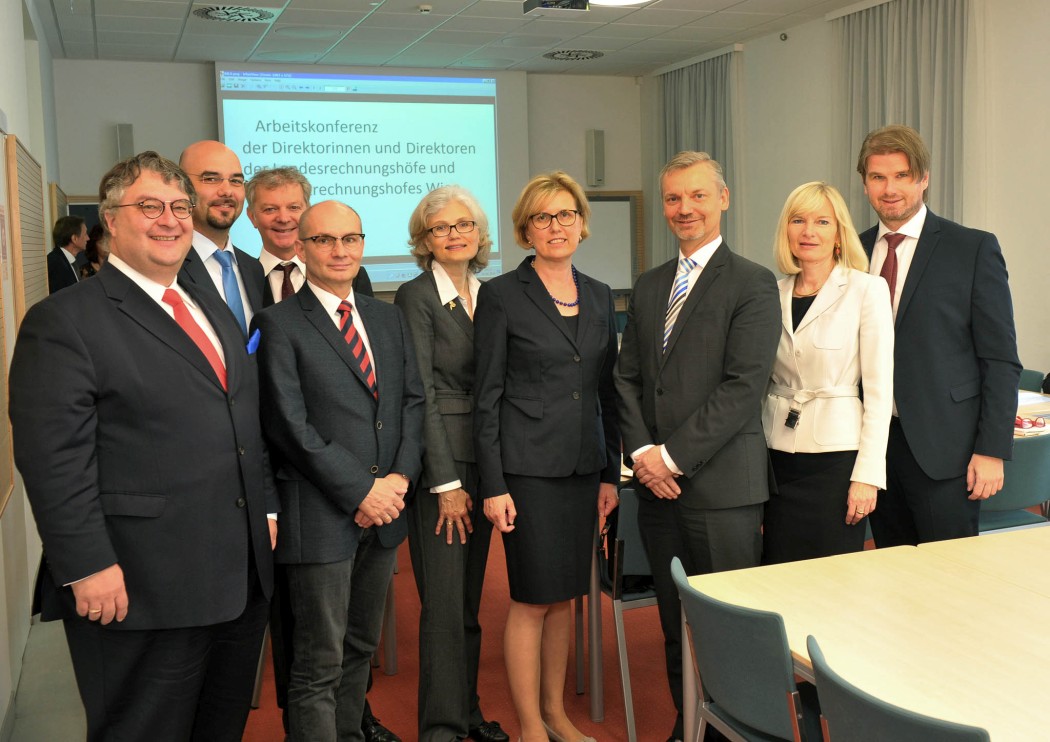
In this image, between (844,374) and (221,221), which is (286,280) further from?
(844,374)

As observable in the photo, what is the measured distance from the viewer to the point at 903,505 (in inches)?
114

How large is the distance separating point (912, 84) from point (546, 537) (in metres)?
5.84

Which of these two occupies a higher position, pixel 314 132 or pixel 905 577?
pixel 314 132

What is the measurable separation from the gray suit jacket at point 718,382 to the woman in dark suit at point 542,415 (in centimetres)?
20

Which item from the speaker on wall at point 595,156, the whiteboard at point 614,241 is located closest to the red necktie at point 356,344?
the whiteboard at point 614,241

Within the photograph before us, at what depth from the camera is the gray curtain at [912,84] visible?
22.1 ft

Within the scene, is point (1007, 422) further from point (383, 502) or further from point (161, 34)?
point (161, 34)

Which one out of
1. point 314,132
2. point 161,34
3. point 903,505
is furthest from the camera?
A: point 314,132

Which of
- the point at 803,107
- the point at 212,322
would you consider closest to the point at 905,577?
the point at 212,322

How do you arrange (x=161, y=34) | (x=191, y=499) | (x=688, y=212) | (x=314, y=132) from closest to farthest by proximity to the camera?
(x=191, y=499)
(x=688, y=212)
(x=161, y=34)
(x=314, y=132)

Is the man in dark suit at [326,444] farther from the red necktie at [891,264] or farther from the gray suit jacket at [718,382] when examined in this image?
the red necktie at [891,264]

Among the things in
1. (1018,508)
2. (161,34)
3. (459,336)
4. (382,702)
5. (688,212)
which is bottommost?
(382,702)

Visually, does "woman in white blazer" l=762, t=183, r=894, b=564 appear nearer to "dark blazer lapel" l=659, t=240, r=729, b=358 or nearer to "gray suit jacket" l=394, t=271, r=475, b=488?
"dark blazer lapel" l=659, t=240, r=729, b=358

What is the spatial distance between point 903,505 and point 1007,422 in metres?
0.39
